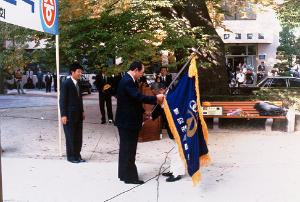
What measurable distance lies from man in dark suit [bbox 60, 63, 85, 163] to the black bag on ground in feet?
18.7

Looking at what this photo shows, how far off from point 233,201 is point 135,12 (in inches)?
257

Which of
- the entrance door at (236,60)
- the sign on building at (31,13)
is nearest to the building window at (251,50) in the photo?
the entrance door at (236,60)

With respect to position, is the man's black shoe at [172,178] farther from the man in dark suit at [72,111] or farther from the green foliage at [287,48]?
the green foliage at [287,48]

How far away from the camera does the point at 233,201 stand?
20.0 feet

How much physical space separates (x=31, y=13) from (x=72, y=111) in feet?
6.54

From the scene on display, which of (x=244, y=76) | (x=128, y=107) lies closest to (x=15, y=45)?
(x=128, y=107)

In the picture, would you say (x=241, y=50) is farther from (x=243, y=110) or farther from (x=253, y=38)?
(x=243, y=110)

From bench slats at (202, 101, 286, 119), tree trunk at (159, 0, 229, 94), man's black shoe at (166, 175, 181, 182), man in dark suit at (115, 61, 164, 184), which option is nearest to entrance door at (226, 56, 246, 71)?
tree trunk at (159, 0, 229, 94)

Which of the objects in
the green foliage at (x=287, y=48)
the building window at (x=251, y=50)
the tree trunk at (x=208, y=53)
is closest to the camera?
the tree trunk at (x=208, y=53)

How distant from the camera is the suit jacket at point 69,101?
8.39m

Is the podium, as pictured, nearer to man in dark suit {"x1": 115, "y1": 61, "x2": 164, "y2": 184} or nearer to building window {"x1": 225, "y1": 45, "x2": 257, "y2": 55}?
man in dark suit {"x1": 115, "y1": 61, "x2": 164, "y2": 184}

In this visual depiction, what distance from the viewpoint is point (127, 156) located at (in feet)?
22.9

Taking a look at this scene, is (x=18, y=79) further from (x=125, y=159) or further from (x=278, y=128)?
(x=125, y=159)

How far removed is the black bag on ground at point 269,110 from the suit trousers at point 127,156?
20.1ft
